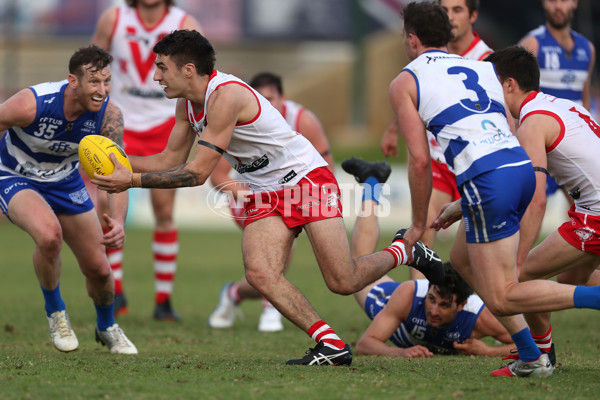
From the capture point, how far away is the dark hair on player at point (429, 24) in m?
5.93

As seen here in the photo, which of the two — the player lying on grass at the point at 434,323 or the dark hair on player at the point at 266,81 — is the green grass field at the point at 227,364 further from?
the dark hair on player at the point at 266,81

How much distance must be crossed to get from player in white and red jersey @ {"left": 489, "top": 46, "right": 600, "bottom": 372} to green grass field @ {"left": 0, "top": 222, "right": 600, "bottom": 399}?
704mm

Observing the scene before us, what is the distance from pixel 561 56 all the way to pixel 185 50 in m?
4.43

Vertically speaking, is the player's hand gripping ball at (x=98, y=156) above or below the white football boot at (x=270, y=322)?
above

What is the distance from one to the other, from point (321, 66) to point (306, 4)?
7.76 ft

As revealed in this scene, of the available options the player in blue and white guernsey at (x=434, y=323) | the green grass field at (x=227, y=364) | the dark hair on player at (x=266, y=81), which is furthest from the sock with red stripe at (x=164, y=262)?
the player in blue and white guernsey at (x=434, y=323)

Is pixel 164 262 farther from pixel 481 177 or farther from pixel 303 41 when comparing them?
pixel 303 41

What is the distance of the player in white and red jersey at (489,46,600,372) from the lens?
545cm

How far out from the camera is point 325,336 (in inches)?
230

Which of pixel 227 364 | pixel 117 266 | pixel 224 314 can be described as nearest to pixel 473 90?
pixel 227 364

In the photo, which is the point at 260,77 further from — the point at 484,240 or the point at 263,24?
the point at 263,24

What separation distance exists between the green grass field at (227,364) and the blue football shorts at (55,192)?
1083 millimetres

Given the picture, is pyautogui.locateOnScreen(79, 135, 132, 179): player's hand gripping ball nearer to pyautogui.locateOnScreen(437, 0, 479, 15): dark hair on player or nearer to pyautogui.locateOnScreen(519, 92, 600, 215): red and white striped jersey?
pyautogui.locateOnScreen(519, 92, 600, 215): red and white striped jersey

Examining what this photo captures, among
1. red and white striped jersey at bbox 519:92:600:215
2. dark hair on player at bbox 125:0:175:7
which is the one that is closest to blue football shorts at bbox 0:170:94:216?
dark hair on player at bbox 125:0:175:7
